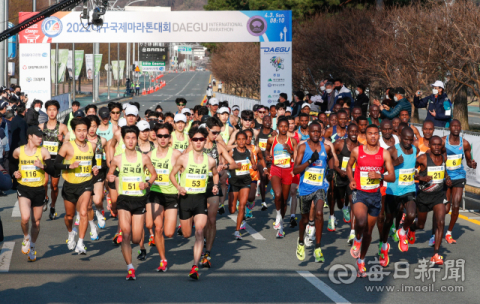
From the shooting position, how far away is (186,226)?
8242mm

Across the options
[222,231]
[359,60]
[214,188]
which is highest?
[359,60]

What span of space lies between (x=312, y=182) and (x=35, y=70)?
802 inches

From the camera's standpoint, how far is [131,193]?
788cm

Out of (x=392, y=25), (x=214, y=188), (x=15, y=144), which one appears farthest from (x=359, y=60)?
(x=214, y=188)

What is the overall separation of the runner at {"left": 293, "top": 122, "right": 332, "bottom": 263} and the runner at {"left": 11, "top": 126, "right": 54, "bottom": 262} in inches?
136

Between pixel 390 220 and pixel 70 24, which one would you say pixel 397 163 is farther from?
pixel 70 24

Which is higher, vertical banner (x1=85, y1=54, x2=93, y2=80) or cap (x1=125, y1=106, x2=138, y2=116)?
vertical banner (x1=85, y1=54, x2=93, y2=80)

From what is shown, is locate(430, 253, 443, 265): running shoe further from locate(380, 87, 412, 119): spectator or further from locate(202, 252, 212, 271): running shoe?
locate(380, 87, 412, 119): spectator

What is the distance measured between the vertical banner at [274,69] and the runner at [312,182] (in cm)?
1747

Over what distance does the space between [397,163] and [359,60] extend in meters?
16.7

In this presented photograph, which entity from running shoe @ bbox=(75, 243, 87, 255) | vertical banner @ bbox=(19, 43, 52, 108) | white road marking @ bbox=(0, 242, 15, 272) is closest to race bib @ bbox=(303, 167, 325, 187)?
running shoe @ bbox=(75, 243, 87, 255)

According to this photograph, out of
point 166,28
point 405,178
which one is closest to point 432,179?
point 405,178

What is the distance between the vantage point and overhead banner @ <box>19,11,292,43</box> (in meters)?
25.6

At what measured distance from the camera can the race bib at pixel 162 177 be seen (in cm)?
844
